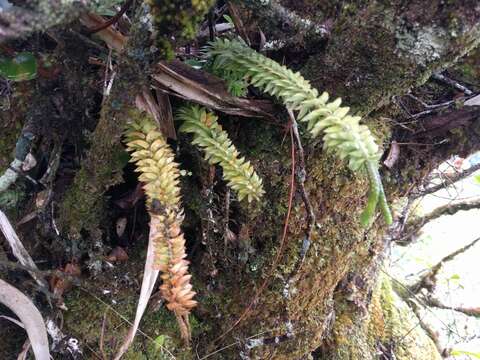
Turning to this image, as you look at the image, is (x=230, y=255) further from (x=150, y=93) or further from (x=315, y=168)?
(x=150, y=93)

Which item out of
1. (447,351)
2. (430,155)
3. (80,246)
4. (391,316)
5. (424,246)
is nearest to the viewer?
(80,246)

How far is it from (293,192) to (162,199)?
1.39 feet

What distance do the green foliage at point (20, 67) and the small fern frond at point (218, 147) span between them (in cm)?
35

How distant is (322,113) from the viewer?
817 mm

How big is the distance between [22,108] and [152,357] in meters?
0.77

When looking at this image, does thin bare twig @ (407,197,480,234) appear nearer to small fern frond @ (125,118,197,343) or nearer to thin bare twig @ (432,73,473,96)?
thin bare twig @ (432,73,473,96)

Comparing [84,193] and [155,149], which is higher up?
[155,149]

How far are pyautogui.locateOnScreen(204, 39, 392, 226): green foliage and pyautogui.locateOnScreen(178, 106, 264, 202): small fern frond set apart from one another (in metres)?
0.13

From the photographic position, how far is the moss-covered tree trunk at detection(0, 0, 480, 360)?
877 mm

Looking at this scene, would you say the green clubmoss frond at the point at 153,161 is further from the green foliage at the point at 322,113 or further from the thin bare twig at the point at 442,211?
the thin bare twig at the point at 442,211

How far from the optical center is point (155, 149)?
93cm

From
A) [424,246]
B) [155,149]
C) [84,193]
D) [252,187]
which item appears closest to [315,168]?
[252,187]

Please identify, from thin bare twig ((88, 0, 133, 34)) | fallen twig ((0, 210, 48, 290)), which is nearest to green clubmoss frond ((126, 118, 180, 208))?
thin bare twig ((88, 0, 133, 34))

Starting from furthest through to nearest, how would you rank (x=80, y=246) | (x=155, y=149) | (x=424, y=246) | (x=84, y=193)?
1. (x=424, y=246)
2. (x=80, y=246)
3. (x=84, y=193)
4. (x=155, y=149)
